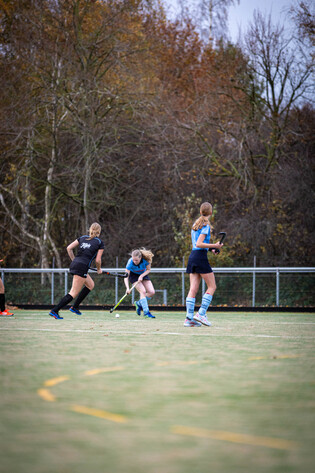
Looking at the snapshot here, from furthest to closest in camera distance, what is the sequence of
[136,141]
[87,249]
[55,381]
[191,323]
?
1. [136,141]
2. [87,249]
3. [191,323]
4. [55,381]

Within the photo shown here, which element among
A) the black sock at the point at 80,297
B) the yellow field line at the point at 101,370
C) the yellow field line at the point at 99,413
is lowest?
the yellow field line at the point at 101,370

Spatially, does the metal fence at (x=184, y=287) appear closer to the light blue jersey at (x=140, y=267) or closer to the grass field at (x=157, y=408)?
the light blue jersey at (x=140, y=267)

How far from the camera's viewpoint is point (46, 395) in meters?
4.98

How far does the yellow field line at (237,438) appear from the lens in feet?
11.5

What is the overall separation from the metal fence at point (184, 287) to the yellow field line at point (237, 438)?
18.2 m

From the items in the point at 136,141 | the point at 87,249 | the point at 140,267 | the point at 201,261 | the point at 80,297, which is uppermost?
the point at 136,141

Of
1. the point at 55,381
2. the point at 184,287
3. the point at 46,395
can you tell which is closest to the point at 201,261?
the point at 55,381

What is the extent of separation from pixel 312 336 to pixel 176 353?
2.91 metres

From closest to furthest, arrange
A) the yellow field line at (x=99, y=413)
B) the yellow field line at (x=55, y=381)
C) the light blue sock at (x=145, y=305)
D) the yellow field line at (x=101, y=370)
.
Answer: the yellow field line at (x=99, y=413) < the yellow field line at (x=55, y=381) < the yellow field line at (x=101, y=370) < the light blue sock at (x=145, y=305)

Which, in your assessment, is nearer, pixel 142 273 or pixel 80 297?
pixel 80 297

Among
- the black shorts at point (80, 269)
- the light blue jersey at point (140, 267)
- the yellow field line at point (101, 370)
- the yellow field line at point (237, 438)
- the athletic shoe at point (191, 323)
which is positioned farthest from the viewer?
the light blue jersey at point (140, 267)

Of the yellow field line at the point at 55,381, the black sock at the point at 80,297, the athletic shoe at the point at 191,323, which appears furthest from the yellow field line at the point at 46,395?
the black sock at the point at 80,297

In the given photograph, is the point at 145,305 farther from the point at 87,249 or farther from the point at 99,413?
the point at 99,413

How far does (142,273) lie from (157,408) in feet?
39.6
